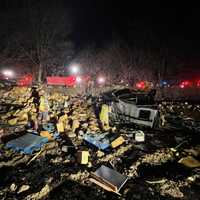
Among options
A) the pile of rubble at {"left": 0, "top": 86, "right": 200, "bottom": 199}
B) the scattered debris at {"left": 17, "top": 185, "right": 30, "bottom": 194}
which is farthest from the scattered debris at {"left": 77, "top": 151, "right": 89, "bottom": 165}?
the scattered debris at {"left": 17, "top": 185, "right": 30, "bottom": 194}

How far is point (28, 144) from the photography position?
6.46 meters

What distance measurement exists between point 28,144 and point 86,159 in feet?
7.64

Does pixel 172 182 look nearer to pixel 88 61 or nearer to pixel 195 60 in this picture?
pixel 88 61

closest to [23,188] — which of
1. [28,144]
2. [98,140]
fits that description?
[28,144]

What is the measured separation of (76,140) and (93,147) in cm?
88

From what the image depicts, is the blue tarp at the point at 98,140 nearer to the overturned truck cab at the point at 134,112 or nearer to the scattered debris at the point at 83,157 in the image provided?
the scattered debris at the point at 83,157

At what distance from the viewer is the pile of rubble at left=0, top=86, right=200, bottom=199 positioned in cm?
460

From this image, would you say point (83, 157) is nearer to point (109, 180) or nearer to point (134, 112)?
point (109, 180)

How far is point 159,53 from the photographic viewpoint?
85.4 feet

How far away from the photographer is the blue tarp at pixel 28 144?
20.7 feet

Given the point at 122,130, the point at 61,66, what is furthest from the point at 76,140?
the point at 61,66

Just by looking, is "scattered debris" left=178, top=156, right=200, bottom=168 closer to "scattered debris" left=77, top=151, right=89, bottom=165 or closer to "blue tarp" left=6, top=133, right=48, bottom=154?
"scattered debris" left=77, top=151, right=89, bottom=165

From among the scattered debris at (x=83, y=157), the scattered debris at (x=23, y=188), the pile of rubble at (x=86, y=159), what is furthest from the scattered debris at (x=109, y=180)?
the scattered debris at (x=23, y=188)

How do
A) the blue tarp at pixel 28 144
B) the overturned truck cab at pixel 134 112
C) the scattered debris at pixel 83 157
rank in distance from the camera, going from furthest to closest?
1. the overturned truck cab at pixel 134 112
2. the blue tarp at pixel 28 144
3. the scattered debris at pixel 83 157
